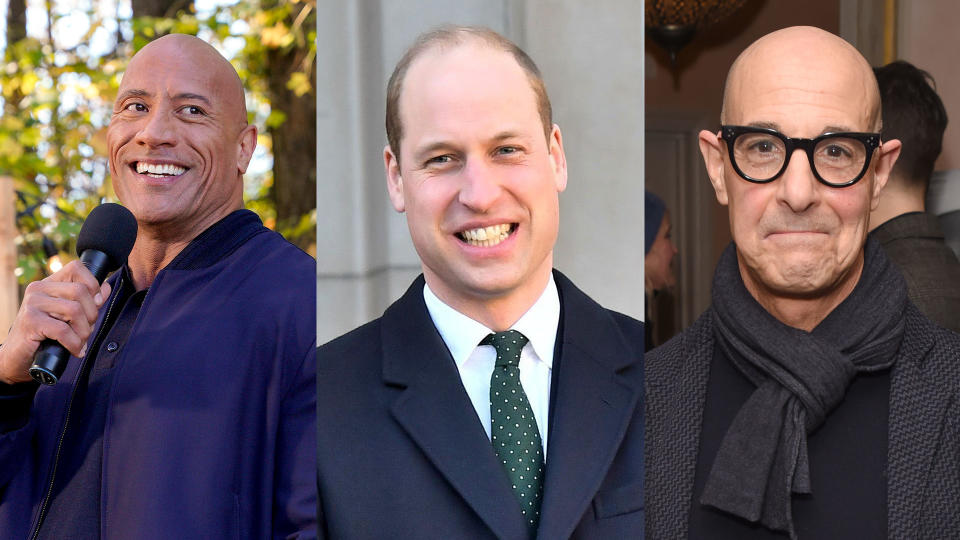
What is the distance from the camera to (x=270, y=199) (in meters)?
2.75

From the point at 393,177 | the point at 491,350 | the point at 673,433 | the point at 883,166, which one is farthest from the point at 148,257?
the point at 883,166

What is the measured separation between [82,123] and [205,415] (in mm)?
907

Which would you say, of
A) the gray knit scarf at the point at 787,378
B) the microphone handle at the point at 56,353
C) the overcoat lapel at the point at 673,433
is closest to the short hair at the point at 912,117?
the gray knit scarf at the point at 787,378

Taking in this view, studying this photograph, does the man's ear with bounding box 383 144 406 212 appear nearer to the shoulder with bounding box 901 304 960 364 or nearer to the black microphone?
the black microphone

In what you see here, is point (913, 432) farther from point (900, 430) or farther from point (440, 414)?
point (440, 414)

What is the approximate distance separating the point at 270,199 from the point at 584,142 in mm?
1164

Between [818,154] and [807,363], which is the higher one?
[818,154]

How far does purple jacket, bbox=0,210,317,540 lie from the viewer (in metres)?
2.24

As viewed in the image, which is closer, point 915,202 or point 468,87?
point 468,87

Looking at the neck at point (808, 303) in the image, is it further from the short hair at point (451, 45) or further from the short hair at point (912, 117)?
the short hair at point (451, 45)

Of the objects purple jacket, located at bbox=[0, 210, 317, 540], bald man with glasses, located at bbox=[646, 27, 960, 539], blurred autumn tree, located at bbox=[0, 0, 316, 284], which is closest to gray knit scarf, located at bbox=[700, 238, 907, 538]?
bald man with glasses, located at bbox=[646, 27, 960, 539]

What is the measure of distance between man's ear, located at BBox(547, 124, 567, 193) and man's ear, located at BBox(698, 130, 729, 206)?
1.48 ft

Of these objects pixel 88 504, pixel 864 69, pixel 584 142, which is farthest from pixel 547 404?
pixel 88 504

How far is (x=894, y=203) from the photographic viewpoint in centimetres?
218
